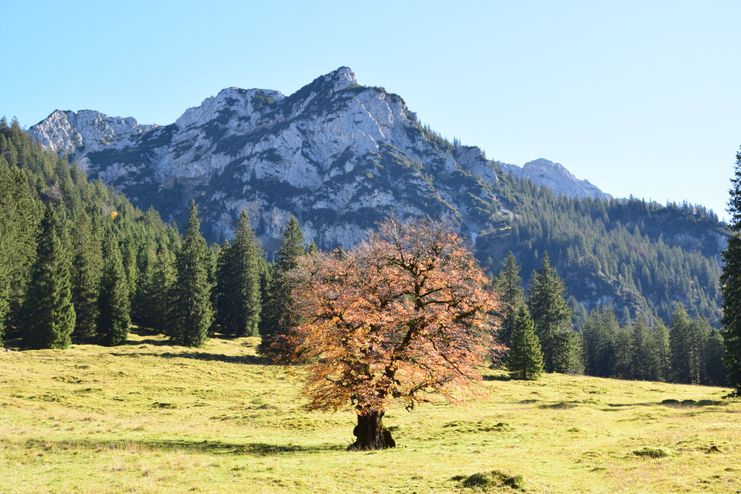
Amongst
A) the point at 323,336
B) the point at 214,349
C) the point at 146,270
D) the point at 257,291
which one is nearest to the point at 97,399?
the point at 323,336

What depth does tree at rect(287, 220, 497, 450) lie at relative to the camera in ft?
90.7

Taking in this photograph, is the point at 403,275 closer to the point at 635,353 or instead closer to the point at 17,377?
the point at 17,377

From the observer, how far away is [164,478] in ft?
63.6

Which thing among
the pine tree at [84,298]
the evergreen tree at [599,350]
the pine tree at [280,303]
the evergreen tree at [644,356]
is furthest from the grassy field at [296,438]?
the evergreen tree at [599,350]

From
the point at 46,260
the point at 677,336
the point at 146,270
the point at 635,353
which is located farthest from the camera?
the point at 635,353

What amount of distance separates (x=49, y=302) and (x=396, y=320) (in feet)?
191

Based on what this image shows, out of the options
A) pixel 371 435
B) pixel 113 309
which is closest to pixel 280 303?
pixel 113 309

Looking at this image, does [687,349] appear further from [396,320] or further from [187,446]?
[187,446]

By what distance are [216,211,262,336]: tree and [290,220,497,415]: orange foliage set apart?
2641 inches

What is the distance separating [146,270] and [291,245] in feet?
135

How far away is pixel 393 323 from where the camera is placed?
93.0 feet

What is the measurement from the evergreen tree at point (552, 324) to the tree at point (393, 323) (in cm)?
6707

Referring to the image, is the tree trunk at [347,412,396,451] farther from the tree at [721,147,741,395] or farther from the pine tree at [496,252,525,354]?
the pine tree at [496,252,525,354]

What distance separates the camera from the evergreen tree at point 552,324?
305 ft
